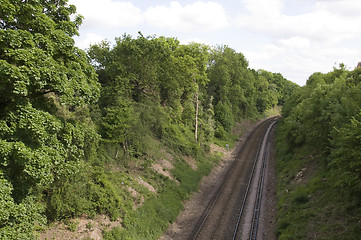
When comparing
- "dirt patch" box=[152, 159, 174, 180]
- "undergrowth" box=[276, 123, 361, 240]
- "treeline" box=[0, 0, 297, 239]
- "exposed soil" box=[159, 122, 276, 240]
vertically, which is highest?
"treeline" box=[0, 0, 297, 239]

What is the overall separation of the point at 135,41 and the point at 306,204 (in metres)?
22.6

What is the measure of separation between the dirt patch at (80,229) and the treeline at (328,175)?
1131 centimetres

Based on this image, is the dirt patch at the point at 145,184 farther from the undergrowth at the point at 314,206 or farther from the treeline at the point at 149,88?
the undergrowth at the point at 314,206

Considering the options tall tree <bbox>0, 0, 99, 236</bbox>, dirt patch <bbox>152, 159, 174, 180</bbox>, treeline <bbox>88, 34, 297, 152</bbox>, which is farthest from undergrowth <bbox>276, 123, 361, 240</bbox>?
tall tree <bbox>0, 0, 99, 236</bbox>

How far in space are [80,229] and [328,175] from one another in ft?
62.0

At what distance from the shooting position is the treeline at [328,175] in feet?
47.4

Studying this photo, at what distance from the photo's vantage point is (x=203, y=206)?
76.5 feet

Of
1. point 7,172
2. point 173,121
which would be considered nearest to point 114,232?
point 7,172

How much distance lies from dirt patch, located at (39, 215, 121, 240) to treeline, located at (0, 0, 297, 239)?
0.46m

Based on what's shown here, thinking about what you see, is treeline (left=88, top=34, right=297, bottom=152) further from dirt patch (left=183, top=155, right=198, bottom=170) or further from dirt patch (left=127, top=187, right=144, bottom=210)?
dirt patch (left=127, top=187, right=144, bottom=210)

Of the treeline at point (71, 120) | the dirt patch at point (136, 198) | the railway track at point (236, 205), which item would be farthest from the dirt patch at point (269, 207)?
the dirt patch at point (136, 198)

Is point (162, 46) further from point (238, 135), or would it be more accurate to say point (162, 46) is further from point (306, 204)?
point (238, 135)

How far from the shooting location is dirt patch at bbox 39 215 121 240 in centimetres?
1323

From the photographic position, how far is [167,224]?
19.6 m
